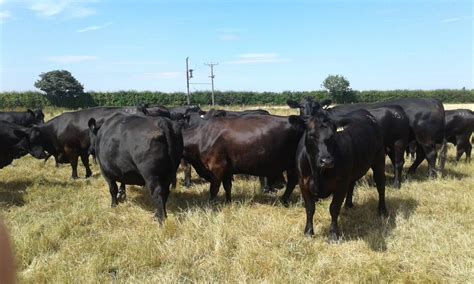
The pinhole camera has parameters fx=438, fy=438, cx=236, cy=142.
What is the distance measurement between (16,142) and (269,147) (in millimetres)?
5624

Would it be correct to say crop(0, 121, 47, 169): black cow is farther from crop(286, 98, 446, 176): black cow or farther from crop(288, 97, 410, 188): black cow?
crop(286, 98, 446, 176): black cow

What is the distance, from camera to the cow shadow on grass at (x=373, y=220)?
567 cm

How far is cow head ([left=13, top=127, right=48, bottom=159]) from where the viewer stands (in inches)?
371

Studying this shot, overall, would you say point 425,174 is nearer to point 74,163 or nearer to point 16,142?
point 74,163

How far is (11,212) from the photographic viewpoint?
7.29 meters

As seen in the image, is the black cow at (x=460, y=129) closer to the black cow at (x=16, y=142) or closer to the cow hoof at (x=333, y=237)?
the cow hoof at (x=333, y=237)

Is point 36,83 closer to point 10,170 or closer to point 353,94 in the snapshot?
point 353,94

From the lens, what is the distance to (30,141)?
32.0 feet

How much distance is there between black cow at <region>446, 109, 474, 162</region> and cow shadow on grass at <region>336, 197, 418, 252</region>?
16.9ft

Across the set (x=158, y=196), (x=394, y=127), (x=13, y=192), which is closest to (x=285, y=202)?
(x=158, y=196)

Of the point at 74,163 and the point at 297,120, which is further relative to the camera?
the point at 74,163

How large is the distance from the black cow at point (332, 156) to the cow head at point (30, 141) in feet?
20.9

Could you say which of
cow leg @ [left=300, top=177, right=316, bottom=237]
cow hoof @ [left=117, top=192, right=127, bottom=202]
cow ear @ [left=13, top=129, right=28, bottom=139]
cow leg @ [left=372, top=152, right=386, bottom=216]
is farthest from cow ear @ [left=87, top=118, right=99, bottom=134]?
cow leg @ [left=372, top=152, right=386, bottom=216]

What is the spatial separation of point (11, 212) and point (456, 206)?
7.24 m
